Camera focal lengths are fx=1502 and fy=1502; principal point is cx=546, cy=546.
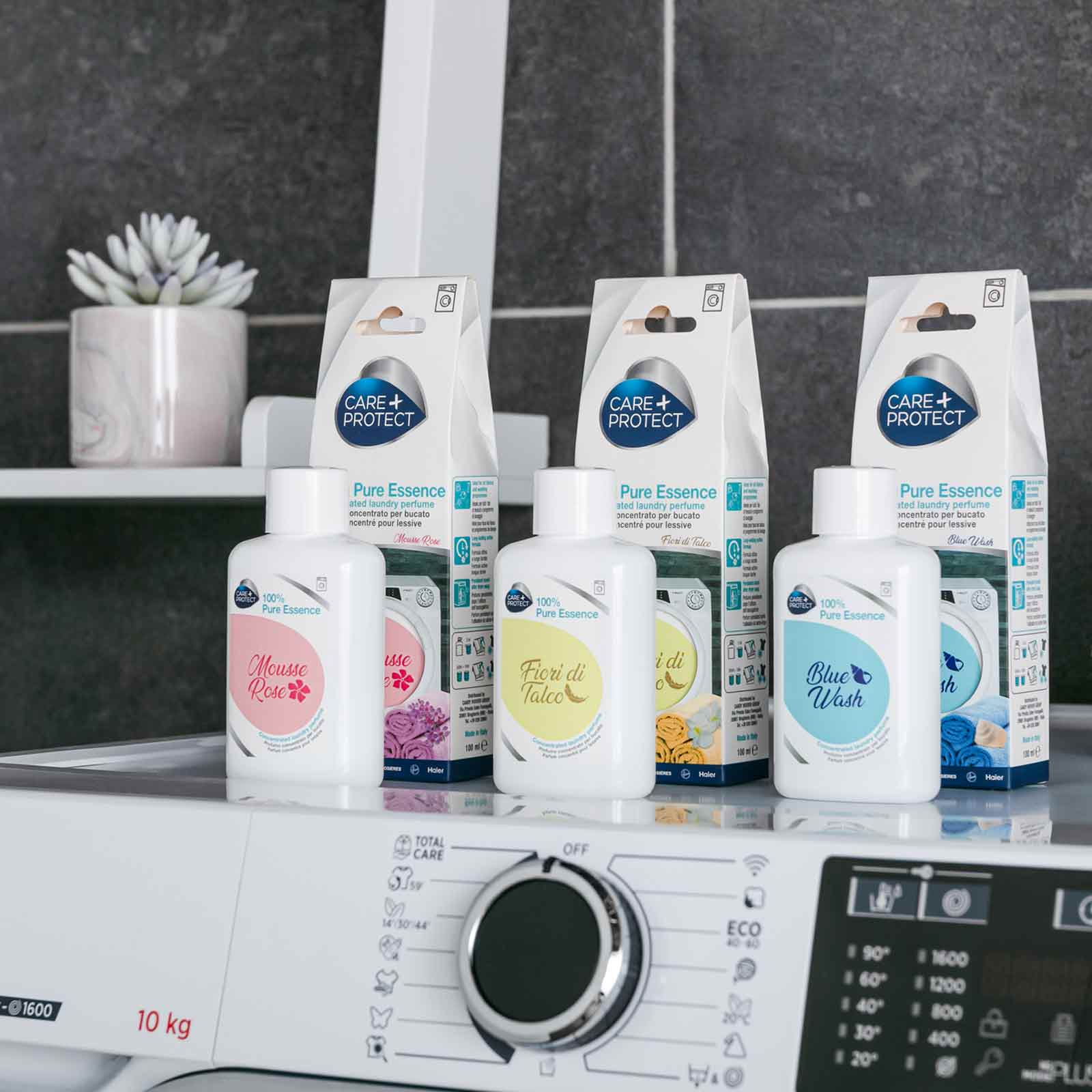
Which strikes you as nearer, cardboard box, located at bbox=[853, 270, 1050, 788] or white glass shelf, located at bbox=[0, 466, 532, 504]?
cardboard box, located at bbox=[853, 270, 1050, 788]

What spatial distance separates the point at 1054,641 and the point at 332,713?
0.54m

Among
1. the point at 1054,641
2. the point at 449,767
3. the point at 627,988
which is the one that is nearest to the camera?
the point at 627,988

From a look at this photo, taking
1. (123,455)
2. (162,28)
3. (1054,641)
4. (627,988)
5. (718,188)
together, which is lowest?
(627,988)

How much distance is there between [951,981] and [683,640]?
0.26m

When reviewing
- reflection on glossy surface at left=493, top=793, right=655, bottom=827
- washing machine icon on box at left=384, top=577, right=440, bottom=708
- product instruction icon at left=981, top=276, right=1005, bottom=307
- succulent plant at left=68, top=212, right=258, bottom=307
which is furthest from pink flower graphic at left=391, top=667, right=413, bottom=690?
succulent plant at left=68, top=212, right=258, bottom=307

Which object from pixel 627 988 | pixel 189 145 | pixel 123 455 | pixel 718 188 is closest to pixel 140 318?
pixel 123 455

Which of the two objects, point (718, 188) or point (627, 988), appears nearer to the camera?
point (627, 988)

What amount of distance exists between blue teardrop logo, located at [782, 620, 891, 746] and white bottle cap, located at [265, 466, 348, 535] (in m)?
0.21

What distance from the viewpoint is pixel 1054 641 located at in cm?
99

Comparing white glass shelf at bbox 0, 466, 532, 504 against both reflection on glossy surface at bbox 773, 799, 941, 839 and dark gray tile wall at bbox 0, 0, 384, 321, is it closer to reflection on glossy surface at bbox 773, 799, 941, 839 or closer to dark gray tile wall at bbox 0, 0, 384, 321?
dark gray tile wall at bbox 0, 0, 384, 321

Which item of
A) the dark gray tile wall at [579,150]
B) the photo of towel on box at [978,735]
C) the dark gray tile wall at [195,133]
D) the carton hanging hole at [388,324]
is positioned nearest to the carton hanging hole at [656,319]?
the carton hanging hole at [388,324]

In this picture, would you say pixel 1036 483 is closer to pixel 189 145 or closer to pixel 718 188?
pixel 718 188

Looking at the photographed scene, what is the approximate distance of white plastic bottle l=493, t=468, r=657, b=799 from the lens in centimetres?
62

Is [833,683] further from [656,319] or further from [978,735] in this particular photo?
[656,319]
